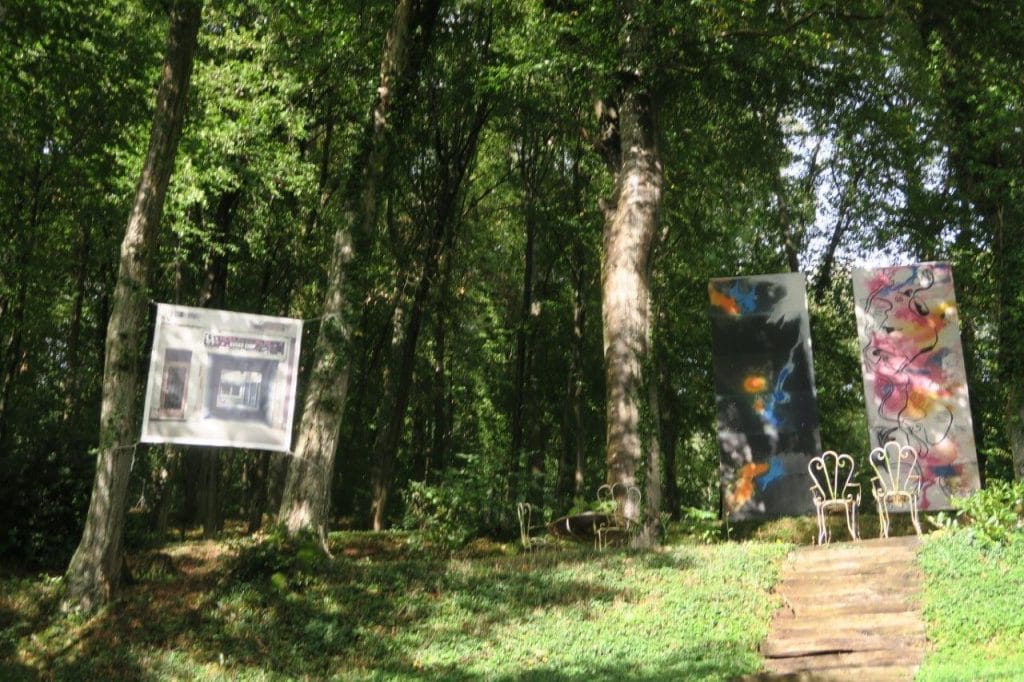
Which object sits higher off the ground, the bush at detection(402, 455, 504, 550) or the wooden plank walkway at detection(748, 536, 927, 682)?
the bush at detection(402, 455, 504, 550)

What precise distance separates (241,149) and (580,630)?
1045cm

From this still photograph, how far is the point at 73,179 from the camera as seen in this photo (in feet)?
62.1

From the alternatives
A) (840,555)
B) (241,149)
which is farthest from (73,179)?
(840,555)

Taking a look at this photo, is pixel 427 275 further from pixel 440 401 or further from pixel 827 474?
pixel 827 474

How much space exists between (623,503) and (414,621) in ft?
15.5

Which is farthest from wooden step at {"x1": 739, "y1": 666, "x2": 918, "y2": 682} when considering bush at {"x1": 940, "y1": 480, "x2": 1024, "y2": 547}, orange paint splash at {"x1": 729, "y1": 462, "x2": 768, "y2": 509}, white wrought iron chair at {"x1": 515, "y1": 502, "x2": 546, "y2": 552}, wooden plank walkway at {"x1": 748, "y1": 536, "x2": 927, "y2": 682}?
orange paint splash at {"x1": 729, "y1": 462, "x2": 768, "y2": 509}

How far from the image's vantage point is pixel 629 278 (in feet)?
49.9

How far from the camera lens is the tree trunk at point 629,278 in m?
14.8

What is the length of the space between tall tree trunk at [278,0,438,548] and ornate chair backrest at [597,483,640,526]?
410 centimetres

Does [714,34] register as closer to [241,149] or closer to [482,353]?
[241,149]

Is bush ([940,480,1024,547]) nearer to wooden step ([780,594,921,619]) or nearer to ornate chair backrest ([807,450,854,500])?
wooden step ([780,594,921,619])

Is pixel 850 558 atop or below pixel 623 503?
below

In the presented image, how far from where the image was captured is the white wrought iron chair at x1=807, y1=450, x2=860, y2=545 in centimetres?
1340

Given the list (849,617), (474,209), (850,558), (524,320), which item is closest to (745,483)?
(850,558)
